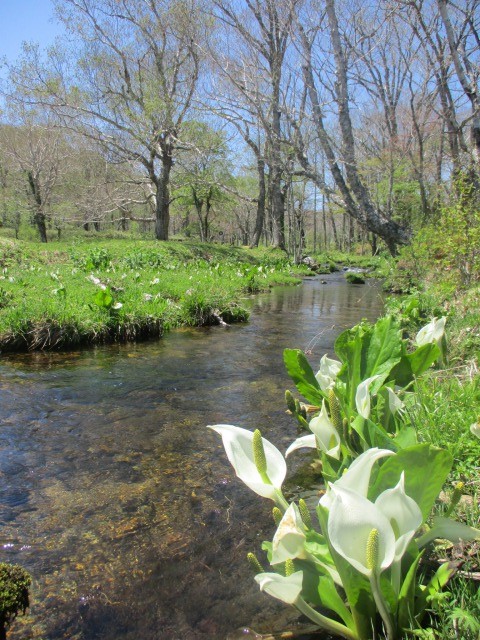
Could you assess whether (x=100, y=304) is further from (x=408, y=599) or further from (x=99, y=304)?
(x=408, y=599)

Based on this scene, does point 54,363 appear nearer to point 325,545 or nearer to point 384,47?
point 325,545

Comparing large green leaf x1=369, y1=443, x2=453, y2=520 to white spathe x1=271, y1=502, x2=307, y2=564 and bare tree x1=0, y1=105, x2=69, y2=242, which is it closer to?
white spathe x1=271, y1=502, x2=307, y2=564

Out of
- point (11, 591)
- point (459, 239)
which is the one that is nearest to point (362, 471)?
point (11, 591)

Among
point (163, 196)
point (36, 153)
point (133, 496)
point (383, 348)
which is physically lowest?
point (133, 496)

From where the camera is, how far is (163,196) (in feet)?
72.9

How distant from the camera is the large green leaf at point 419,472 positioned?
1331mm

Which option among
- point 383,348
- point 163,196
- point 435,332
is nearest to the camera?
point 383,348

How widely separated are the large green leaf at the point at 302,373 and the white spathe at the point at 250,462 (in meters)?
1.26

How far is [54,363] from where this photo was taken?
6.14 metres

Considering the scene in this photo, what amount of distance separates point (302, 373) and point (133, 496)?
1207 millimetres

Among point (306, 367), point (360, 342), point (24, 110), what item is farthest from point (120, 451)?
point (24, 110)

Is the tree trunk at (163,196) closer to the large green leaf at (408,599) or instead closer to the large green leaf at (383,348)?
the large green leaf at (383,348)

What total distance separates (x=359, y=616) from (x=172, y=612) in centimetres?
83

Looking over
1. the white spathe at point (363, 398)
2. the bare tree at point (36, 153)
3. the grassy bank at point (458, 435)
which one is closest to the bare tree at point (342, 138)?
the grassy bank at point (458, 435)
